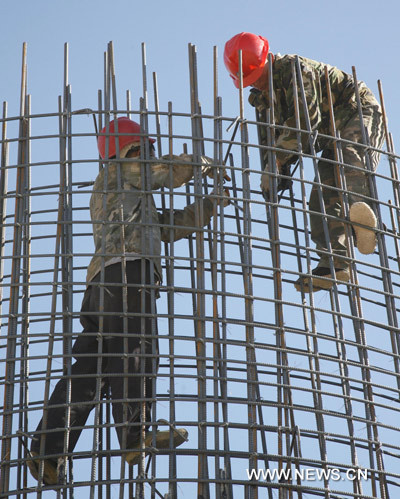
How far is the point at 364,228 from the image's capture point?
36.1 ft

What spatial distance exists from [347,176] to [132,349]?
2941 millimetres

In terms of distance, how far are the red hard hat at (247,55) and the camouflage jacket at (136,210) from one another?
170 centimetres

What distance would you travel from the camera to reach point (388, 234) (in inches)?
440

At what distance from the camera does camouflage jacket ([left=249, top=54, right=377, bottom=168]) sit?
1163 cm

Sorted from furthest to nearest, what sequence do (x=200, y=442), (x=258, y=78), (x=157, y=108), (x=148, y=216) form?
(x=258, y=78), (x=157, y=108), (x=148, y=216), (x=200, y=442)

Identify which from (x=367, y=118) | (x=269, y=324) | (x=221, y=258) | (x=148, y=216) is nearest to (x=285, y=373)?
(x=269, y=324)

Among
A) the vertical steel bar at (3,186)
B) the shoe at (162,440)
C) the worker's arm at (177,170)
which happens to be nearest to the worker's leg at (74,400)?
the shoe at (162,440)

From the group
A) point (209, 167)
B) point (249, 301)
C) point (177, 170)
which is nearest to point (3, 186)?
point (177, 170)

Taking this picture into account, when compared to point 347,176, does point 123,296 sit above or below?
below

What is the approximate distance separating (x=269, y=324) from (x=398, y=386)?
145 cm

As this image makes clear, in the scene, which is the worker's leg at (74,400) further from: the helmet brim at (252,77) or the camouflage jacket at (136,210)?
the helmet brim at (252,77)

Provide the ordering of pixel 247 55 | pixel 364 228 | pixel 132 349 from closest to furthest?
pixel 132 349
pixel 364 228
pixel 247 55

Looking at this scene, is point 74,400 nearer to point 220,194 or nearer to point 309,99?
point 220,194

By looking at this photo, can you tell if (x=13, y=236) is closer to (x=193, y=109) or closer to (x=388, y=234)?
(x=193, y=109)
